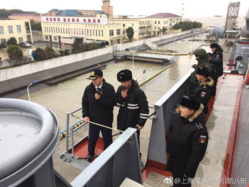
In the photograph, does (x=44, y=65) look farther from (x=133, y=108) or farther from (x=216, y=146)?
(x=216, y=146)

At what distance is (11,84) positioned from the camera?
21.8 meters

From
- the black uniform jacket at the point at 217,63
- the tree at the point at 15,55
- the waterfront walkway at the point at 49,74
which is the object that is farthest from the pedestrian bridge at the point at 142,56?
the black uniform jacket at the point at 217,63

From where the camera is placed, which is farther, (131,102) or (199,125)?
(131,102)

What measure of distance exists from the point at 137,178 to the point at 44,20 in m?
51.7

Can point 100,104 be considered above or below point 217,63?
below

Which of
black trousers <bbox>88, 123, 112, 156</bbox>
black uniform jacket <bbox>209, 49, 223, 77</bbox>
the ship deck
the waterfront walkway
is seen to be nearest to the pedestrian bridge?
the waterfront walkway

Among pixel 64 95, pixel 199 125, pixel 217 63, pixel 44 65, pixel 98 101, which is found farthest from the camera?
pixel 44 65

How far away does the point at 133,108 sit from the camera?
136 inches

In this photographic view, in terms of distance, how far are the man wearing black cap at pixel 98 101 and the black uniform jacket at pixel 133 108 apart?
0.69 ft

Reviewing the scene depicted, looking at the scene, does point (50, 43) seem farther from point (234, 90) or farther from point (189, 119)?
point (189, 119)

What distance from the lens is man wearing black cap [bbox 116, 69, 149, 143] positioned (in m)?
3.33

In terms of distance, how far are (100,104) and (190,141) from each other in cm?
184

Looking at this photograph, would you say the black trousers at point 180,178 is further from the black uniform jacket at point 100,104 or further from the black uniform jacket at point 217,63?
the black uniform jacket at point 217,63

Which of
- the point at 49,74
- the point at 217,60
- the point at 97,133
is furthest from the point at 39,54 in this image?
the point at 97,133
